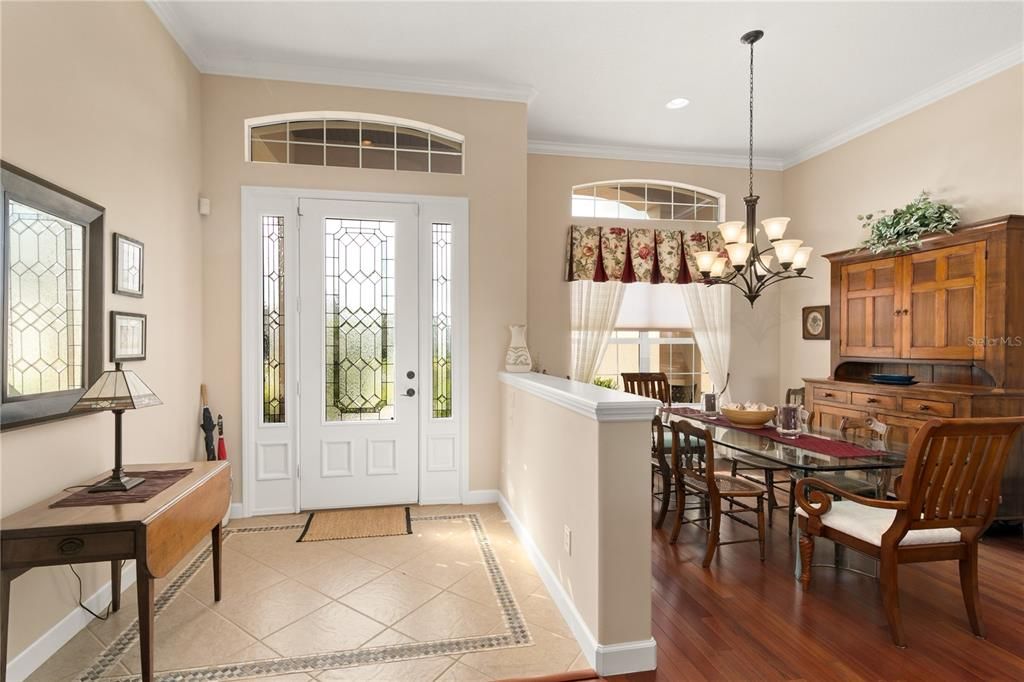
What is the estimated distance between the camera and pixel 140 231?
288cm

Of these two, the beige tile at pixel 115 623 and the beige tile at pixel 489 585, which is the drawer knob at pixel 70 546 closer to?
the beige tile at pixel 115 623

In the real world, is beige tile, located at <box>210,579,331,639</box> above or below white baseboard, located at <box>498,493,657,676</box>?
below

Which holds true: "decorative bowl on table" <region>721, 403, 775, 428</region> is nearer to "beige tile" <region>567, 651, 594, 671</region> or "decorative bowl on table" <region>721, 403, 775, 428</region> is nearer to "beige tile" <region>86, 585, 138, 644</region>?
"beige tile" <region>567, 651, 594, 671</region>

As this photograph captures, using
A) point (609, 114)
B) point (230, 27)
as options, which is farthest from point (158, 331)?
point (609, 114)

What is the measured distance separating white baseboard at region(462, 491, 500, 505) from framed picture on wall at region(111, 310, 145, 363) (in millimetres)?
2379

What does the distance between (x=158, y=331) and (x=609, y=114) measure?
3.84 metres

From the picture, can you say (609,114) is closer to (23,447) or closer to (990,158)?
(990,158)

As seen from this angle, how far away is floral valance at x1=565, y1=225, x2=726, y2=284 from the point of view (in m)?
5.26

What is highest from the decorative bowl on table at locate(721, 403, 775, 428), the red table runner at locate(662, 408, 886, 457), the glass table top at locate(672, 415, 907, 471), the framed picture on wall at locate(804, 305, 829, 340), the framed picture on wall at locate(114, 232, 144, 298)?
the framed picture on wall at locate(114, 232, 144, 298)

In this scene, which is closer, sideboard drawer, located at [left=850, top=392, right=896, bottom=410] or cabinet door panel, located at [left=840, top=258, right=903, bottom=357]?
sideboard drawer, located at [left=850, top=392, right=896, bottom=410]

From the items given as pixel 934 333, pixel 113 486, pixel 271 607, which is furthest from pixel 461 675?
pixel 934 333

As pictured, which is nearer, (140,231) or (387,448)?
(140,231)

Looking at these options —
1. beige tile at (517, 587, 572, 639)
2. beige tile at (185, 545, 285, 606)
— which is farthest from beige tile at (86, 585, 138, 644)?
beige tile at (517, 587, 572, 639)

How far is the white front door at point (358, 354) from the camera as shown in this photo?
391 cm
